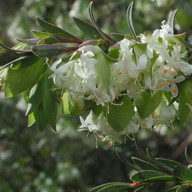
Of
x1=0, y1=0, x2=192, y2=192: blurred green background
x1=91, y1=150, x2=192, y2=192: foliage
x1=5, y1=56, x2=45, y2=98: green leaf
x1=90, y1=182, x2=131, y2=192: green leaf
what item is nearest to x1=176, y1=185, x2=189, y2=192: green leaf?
x1=91, y1=150, x2=192, y2=192: foliage

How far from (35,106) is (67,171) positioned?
2.19m

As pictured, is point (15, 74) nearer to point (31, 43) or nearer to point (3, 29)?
point (31, 43)

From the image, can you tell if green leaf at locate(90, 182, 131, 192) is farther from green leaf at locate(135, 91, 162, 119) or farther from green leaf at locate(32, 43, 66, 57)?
green leaf at locate(32, 43, 66, 57)

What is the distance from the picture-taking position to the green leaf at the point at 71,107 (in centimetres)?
76

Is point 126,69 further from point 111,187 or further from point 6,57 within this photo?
point 111,187

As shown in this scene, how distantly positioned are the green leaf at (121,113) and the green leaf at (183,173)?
0.18 meters

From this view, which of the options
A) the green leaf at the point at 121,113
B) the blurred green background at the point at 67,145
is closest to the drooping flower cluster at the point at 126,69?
the green leaf at the point at 121,113

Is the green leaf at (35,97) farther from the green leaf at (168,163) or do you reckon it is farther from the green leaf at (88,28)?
the green leaf at (168,163)

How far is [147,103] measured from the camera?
72 centimetres

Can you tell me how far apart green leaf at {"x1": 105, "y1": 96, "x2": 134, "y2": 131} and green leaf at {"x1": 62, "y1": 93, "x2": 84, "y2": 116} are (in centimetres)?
6

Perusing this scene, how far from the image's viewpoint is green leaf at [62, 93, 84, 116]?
2.50 ft

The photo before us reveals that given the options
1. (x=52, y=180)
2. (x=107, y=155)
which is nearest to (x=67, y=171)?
(x=52, y=180)

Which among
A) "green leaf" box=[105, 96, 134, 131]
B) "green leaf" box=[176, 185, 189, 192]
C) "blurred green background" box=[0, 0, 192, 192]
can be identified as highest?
"green leaf" box=[105, 96, 134, 131]

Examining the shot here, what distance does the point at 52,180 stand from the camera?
283cm
